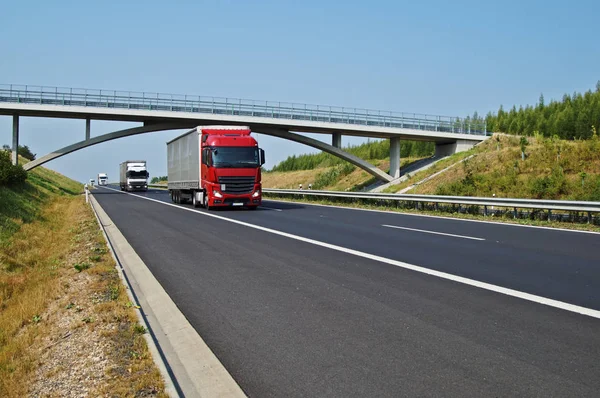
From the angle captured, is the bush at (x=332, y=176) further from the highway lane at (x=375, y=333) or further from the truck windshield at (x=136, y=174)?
the highway lane at (x=375, y=333)

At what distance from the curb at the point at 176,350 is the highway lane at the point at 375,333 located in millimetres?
131

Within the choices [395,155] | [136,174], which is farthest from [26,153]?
[395,155]

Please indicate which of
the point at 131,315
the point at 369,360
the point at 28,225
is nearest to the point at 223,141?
the point at 28,225

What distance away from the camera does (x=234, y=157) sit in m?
22.2

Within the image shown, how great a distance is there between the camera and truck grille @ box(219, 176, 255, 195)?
2202 centimetres

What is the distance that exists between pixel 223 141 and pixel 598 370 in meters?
19.9

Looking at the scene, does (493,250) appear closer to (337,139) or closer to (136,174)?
(337,139)

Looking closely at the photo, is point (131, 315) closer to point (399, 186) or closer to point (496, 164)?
point (496, 164)

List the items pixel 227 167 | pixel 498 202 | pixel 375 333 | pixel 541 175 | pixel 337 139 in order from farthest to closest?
pixel 337 139 < pixel 541 175 < pixel 227 167 < pixel 498 202 < pixel 375 333

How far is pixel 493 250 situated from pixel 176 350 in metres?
7.13

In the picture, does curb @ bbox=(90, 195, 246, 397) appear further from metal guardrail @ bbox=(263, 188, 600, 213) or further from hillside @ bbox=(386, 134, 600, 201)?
hillside @ bbox=(386, 134, 600, 201)

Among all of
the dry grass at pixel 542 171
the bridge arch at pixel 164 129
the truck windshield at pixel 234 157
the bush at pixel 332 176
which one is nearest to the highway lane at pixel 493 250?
the truck windshield at pixel 234 157

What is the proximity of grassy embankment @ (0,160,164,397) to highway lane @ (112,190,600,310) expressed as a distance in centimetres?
460

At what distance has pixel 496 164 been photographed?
3647 centimetres
